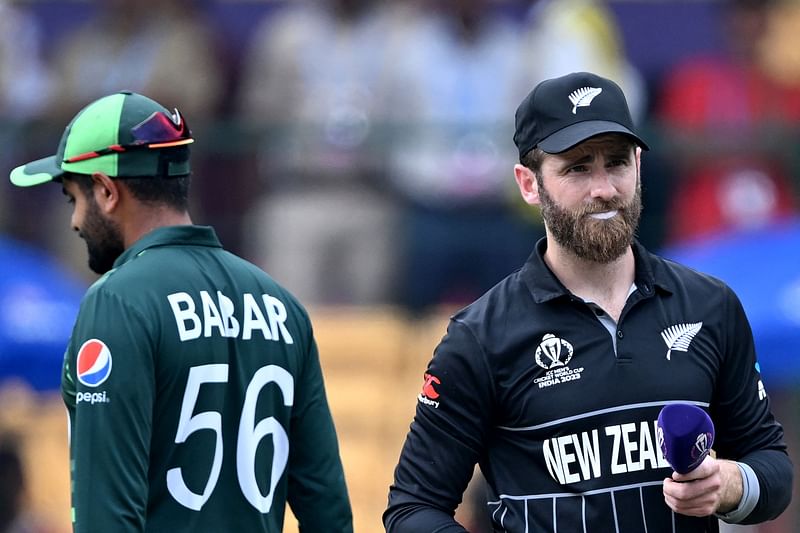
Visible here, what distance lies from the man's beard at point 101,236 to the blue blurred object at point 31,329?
3499 millimetres

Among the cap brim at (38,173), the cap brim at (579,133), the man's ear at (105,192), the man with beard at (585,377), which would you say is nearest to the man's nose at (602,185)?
the man with beard at (585,377)

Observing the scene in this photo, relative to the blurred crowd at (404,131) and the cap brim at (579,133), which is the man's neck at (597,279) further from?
the blurred crowd at (404,131)

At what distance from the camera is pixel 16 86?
10.8 metres

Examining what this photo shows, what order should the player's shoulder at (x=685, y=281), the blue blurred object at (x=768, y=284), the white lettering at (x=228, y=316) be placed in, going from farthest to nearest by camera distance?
the blue blurred object at (x=768, y=284)
the white lettering at (x=228, y=316)
the player's shoulder at (x=685, y=281)

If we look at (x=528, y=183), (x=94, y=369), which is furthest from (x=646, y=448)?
(x=94, y=369)

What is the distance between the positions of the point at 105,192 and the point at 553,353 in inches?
60.0

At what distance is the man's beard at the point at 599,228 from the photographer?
162 inches

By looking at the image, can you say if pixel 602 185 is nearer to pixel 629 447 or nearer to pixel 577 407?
pixel 577 407

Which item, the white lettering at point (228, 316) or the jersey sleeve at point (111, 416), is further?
the white lettering at point (228, 316)

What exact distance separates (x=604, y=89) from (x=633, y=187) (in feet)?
0.95

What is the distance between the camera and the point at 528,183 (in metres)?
4.33

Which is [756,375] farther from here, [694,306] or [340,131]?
[340,131]

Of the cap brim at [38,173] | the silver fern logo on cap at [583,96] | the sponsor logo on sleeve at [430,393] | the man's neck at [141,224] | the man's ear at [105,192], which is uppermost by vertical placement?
the silver fern logo on cap at [583,96]

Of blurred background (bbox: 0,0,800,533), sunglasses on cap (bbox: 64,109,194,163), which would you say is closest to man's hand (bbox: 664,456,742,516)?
sunglasses on cap (bbox: 64,109,194,163)
